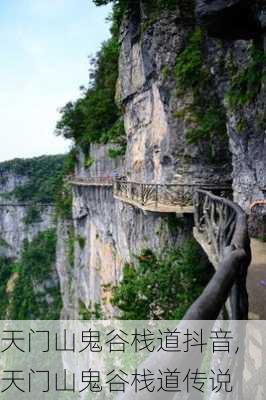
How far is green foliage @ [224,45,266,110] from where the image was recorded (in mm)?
7006

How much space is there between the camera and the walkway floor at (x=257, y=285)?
4.09 metres

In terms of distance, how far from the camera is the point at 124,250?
15.7 metres

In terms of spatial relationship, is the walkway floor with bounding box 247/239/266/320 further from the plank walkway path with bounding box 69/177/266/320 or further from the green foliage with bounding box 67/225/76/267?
the green foliage with bounding box 67/225/76/267

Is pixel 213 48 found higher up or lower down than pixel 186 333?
higher up

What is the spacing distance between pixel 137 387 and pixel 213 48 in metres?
9.89

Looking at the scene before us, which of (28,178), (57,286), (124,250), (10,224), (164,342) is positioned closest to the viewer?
(164,342)

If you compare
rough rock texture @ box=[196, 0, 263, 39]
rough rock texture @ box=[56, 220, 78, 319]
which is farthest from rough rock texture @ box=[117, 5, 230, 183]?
rough rock texture @ box=[56, 220, 78, 319]

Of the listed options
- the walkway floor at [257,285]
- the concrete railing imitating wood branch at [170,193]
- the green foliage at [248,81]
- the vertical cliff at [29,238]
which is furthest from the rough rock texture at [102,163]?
the vertical cliff at [29,238]

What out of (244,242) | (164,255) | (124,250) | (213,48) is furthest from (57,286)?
(244,242)

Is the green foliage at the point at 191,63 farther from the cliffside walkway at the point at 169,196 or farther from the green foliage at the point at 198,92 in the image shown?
the cliffside walkway at the point at 169,196

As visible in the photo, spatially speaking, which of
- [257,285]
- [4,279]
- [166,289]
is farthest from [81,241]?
[4,279]

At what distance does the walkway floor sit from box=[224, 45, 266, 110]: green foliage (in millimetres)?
3154

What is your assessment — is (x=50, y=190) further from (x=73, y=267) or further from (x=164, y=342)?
(x=164, y=342)

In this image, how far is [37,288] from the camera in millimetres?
41156
